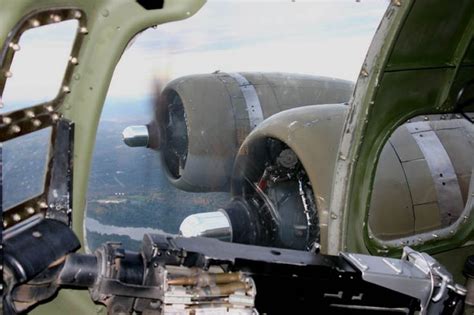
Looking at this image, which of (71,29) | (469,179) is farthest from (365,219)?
(71,29)

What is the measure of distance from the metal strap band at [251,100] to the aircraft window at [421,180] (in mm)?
717

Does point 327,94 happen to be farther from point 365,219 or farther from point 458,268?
point 458,268

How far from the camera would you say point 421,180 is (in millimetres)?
2762

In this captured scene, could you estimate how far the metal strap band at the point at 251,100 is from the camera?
3049 mm

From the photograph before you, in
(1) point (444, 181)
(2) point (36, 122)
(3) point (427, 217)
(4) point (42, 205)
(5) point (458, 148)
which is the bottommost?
(3) point (427, 217)

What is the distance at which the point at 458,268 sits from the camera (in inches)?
117

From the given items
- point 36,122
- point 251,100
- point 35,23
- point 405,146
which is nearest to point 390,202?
point 405,146

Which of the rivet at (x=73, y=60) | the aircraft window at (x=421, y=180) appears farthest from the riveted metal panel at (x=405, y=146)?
the rivet at (x=73, y=60)

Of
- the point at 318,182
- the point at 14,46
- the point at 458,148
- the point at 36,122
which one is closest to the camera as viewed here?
the point at 14,46

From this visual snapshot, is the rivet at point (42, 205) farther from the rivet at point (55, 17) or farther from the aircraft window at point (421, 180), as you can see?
the aircraft window at point (421, 180)

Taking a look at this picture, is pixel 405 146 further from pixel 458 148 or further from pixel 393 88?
pixel 393 88

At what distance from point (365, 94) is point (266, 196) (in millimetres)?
735

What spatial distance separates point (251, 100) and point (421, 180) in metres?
0.98

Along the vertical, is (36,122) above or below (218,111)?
above
